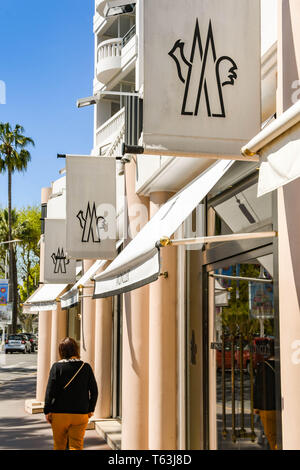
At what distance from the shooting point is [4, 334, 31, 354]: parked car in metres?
49.6

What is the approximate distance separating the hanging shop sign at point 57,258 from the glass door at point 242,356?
6.54 meters

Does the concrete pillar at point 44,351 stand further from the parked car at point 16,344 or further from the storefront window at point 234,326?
the parked car at point 16,344

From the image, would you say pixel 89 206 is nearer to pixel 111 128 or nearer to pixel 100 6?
pixel 111 128

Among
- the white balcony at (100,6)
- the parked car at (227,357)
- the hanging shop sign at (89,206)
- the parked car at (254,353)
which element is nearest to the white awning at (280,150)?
the parked car at (254,353)

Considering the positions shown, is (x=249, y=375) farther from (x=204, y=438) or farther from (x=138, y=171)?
(x=138, y=171)

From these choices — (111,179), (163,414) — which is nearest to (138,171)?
(111,179)

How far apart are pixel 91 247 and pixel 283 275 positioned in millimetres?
5943

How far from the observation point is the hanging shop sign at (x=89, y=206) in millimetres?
9602

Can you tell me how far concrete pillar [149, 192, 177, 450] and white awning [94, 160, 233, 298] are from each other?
155cm

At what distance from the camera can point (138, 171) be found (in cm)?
867

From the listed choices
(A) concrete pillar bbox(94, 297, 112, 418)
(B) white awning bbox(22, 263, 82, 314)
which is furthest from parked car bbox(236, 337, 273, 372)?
(B) white awning bbox(22, 263, 82, 314)

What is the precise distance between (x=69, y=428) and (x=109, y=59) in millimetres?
24190

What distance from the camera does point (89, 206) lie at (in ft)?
31.9

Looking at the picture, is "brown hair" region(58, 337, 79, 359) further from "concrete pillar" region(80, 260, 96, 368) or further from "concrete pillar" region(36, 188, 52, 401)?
"concrete pillar" region(36, 188, 52, 401)
